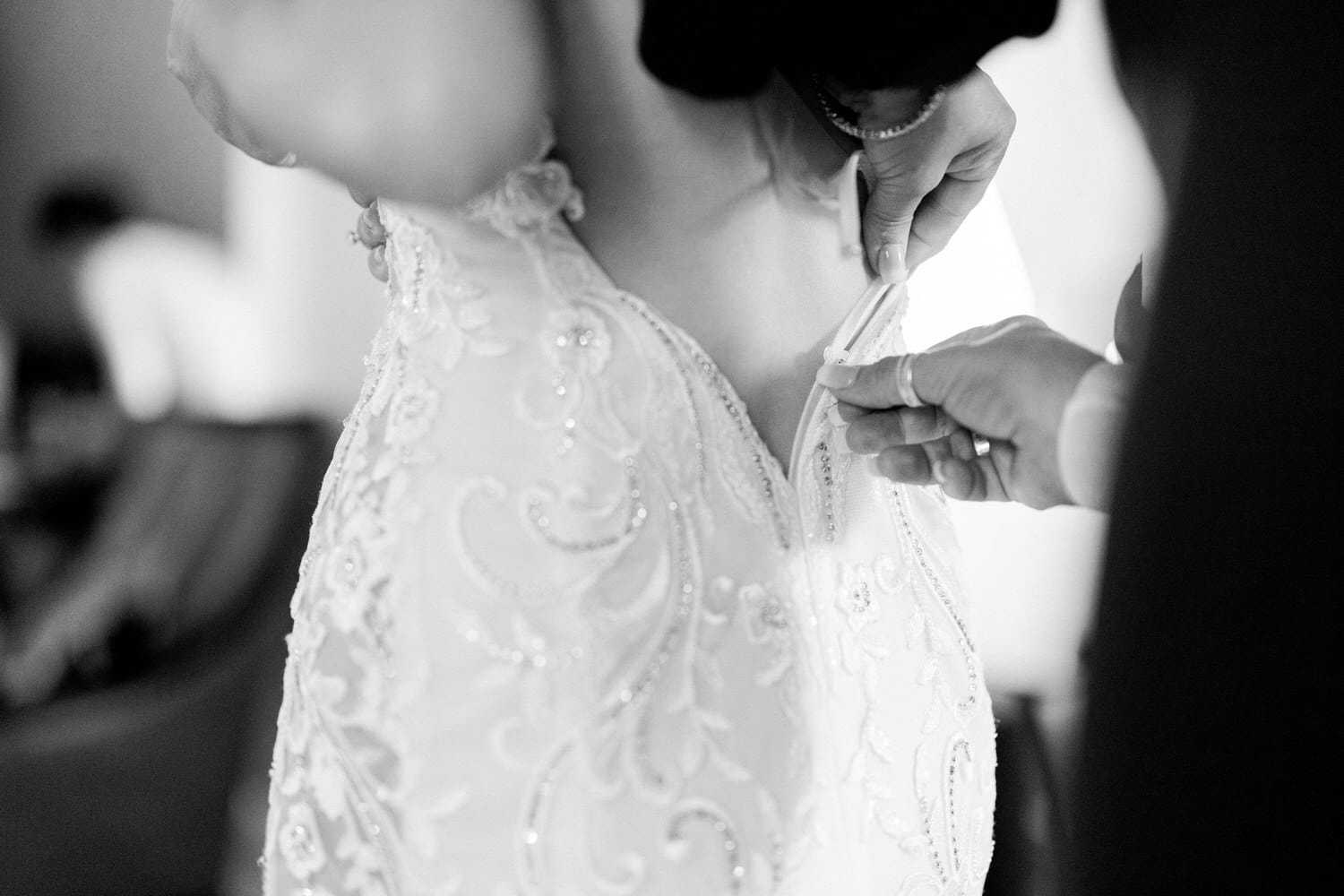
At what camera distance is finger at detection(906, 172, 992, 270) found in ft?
2.13

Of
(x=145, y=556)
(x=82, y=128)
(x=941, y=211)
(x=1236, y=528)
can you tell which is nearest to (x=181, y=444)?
(x=145, y=556)

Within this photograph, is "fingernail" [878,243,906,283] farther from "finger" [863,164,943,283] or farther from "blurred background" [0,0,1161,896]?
"blurred background" [0,0,1161,896]

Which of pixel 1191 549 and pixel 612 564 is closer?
pixel 1191 549

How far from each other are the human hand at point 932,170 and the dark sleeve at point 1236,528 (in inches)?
10.6

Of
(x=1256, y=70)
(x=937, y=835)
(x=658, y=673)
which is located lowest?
(x=937, y=835)

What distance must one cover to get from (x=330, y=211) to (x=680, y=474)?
228 cm

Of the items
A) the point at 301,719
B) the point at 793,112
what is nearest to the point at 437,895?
the point at 301,719

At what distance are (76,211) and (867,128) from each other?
2598 millimetres

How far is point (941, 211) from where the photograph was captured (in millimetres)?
651

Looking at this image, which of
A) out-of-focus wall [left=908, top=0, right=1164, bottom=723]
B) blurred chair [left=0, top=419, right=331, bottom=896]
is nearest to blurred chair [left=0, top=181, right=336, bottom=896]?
blurred chair [left=0, top=419, right=331, bottom=896]

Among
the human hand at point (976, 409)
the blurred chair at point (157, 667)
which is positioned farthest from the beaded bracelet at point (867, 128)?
the blurred chair at point (157, 667)

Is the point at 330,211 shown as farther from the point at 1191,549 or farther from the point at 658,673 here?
the point at 1191,549

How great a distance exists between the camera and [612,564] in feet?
1.61

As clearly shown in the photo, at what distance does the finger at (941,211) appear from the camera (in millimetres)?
649
